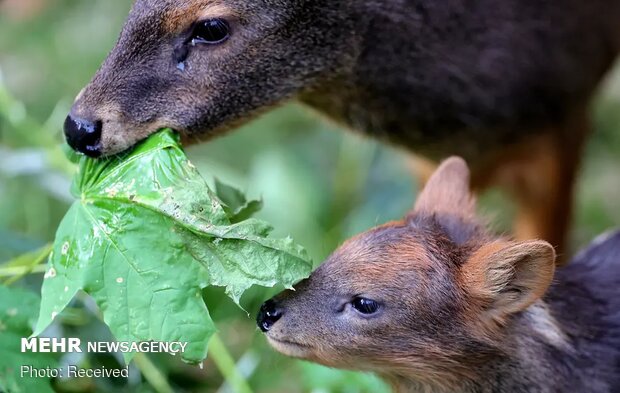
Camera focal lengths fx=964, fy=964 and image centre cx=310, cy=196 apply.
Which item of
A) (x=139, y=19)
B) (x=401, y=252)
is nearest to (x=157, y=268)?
(x=401, y=252)

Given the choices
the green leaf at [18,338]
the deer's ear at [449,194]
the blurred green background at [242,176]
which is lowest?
the blurred green background at [242,176]

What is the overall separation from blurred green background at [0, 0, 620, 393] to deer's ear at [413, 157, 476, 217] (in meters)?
0.46

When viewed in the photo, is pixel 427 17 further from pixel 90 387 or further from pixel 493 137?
pixel 90 387

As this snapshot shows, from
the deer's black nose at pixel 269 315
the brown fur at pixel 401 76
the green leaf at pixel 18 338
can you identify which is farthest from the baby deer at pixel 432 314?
the brown fur at pixel 401 76

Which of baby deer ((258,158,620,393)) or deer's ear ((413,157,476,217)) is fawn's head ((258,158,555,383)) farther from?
deer's ear ((413,157,476,217))

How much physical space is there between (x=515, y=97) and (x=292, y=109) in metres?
2.22

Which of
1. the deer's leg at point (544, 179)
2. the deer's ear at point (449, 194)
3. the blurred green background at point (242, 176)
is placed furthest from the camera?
the deer's leg at point (544, 179)

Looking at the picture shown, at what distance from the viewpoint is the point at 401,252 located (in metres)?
2.45

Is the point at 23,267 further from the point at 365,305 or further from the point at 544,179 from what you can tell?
the point at 544,179

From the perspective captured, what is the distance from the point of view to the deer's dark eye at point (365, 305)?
7.89 feet

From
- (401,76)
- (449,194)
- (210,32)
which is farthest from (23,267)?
(401,76)

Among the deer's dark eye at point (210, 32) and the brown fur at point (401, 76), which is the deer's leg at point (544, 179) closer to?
the brown fur at point (401, 76)

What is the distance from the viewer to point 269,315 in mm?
2434

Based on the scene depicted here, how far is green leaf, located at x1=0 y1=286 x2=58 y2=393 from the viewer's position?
2.46 metres
